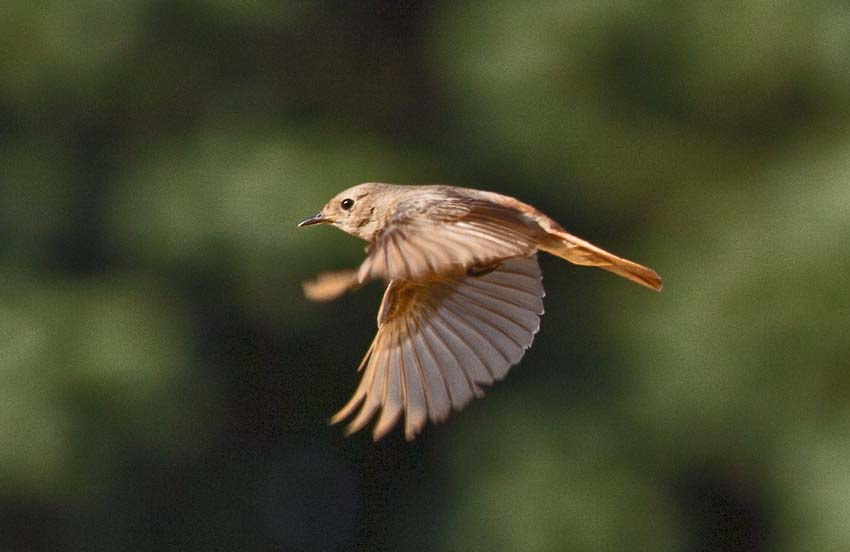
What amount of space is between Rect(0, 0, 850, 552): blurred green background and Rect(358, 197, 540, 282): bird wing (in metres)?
4.49

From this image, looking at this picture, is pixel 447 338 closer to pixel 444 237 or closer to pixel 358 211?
pixel 358 211

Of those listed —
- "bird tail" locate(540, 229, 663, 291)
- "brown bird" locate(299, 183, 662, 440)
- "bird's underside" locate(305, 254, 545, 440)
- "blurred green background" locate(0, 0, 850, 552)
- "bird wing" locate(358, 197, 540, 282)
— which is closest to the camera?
"bird wing" locate(358, 197, 540, 282)

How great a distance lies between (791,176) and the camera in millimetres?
8570

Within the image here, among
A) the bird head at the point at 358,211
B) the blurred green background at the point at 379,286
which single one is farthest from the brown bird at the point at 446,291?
the blurred green background at the point at 379,286

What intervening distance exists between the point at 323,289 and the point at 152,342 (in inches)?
193

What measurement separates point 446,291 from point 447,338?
155 mm

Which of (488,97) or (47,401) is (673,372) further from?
(47,401)

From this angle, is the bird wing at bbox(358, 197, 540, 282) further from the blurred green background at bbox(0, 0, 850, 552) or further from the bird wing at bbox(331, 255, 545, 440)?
the blurred green background at bbox(0, 0, 850, 552)

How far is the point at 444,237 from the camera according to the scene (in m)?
3.43

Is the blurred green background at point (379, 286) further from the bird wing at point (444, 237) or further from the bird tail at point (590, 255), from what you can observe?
the bird wing at point (444, 237)

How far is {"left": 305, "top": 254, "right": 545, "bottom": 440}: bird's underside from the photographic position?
3.92 meters

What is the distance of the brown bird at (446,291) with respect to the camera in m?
3.56

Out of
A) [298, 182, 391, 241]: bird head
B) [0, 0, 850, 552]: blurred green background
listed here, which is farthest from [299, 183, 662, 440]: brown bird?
[0, 0, 850, 552]: blurred green background

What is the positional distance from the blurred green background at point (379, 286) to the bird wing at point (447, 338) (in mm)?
4072
